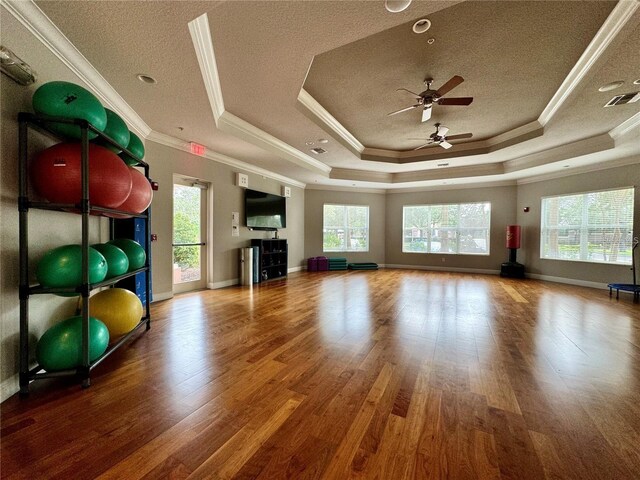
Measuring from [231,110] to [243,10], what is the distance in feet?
6.48

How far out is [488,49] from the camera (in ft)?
9.39

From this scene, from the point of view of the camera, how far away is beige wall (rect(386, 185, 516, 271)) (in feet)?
25.7

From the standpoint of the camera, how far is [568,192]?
6.41 metres

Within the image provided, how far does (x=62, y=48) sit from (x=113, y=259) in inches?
71.8

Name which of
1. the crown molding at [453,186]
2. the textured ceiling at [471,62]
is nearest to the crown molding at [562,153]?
the crown molding at [453,186]

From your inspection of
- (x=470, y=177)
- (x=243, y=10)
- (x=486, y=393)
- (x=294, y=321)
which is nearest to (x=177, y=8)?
(x=243, y=10)

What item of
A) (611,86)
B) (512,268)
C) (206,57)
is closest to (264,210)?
(206,57)

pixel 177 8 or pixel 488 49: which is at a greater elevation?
pixel 488 49

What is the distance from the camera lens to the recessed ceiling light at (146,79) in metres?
2.74

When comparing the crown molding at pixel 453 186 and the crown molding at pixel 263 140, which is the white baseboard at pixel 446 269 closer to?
the crown molding at pixel 453 186

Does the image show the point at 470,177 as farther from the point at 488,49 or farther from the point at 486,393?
the point at 486,393

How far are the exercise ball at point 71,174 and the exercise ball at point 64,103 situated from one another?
0.53ft

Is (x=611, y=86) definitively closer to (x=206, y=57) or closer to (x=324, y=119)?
(x=324, y=119)

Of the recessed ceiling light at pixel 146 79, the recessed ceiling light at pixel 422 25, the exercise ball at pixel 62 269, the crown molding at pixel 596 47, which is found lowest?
the exercise ball at pixel 62 269
